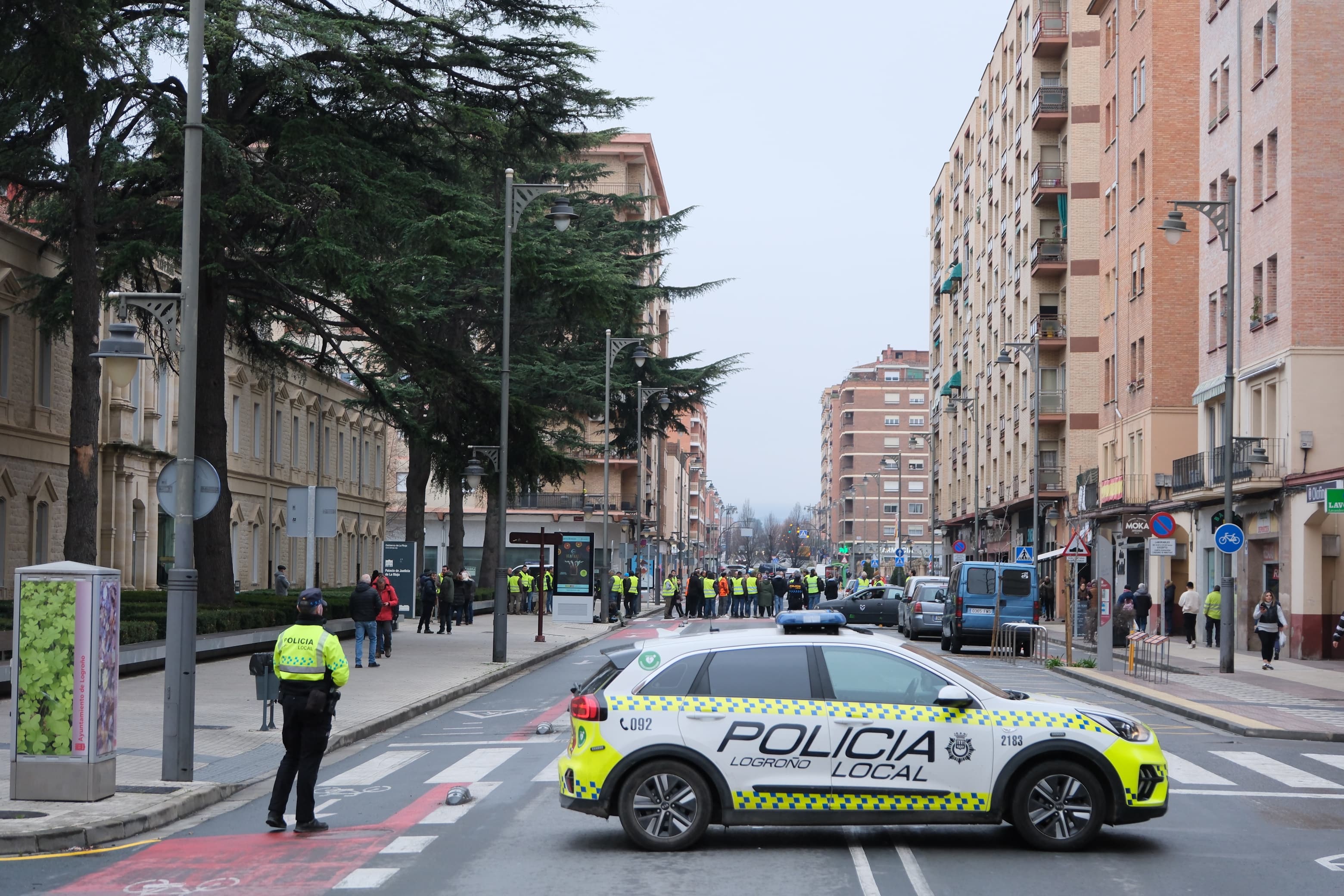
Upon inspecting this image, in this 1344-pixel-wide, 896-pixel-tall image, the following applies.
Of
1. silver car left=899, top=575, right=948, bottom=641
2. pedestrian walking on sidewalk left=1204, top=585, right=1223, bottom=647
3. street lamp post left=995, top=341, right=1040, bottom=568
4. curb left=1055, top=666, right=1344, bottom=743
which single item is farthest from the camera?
street lamp post left=995, top=341, right=1040, bottom=568

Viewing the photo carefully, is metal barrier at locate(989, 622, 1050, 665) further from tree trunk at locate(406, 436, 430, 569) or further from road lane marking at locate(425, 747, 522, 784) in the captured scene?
tree trunk at locate(406, 436, 430, 569)

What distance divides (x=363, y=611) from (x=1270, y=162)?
24.1 metres

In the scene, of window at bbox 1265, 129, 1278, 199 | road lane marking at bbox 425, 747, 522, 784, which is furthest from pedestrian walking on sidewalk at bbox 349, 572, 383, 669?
window at bbox 1265, 129, 1278, 199

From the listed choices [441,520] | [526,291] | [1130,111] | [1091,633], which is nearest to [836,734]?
[526,291]

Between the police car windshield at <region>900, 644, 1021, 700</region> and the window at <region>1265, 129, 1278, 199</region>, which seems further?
the window at <region>1265, 129, 1278, 199</region>

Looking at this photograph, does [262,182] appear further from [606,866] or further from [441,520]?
[441,520]

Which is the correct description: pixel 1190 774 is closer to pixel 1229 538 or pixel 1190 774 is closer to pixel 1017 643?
pixel 1229 538

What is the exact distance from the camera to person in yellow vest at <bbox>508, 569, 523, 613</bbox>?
56375 millimetres

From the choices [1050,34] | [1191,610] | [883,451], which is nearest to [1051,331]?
[1050,34]

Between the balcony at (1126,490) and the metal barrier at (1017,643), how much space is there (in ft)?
55.1

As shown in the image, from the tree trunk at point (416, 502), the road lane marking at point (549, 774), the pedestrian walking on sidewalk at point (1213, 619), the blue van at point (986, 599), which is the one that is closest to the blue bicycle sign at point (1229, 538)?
the pedestrian walking on sidewalk at point (1213, 619)

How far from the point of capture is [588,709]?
404 inches

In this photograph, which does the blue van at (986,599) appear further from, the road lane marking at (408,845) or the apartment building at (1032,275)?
the road lane marking at (408,845)

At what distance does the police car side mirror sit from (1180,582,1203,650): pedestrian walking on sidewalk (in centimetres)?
3215
